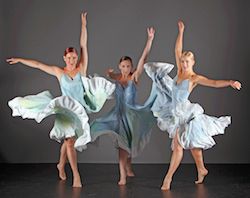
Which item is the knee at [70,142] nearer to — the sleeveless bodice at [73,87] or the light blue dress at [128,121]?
the light blue dress at [128,121]

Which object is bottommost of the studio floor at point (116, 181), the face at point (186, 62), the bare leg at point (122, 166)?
the studio floor at point (116, 181)

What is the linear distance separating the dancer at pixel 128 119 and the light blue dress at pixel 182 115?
0.18 m

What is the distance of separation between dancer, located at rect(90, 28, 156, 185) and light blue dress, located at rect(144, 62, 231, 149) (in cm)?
18

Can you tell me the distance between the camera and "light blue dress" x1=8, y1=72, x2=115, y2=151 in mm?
3357

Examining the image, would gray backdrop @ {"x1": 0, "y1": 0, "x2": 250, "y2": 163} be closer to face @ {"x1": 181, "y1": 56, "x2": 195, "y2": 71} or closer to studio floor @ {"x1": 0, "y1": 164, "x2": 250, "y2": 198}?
studio floor @ {"x1": 0, "y1": 164, "x2": 250, "y2": 198}

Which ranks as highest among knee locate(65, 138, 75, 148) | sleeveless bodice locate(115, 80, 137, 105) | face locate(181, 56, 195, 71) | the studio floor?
face locate(181, 56, 195, 71)

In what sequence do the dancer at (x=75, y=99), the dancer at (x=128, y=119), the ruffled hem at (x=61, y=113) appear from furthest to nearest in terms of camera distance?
the dancer at (x=128, y=119) < the dancer at (x=75, y=99) < the ruffled hem at (x=61, y=113)

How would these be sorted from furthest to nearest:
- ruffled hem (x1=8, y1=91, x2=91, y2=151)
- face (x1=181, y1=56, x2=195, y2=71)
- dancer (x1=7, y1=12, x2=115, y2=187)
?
face (x1=181, y1=56, x2=195, y2=71) < dancer (x1=7, y1=12, x2=115, y2=187) < ruffled hem (x1=8, y1=91, x2=91, y2=151)

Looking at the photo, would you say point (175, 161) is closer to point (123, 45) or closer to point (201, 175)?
point (201, 175)

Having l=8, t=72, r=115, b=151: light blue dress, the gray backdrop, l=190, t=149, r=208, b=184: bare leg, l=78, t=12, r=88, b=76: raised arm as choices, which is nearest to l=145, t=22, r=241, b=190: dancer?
l=190, t=149, r=208, b=184: bare leg

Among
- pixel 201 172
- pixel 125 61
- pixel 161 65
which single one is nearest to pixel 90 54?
pixel 125 61

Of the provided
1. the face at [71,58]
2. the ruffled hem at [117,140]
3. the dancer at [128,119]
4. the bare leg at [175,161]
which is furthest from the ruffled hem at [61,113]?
the bare leg at [175,161]

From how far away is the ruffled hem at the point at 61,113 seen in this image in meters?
3.29

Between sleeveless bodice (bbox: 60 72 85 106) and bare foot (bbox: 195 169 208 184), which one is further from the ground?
sleeveless bodice (bbox: 60 72 85 106)
